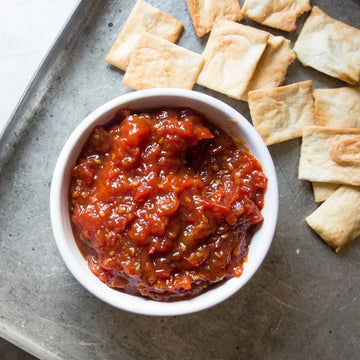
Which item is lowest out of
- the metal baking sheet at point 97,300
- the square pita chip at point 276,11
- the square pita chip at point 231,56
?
the metal baking sheet at point 97,300

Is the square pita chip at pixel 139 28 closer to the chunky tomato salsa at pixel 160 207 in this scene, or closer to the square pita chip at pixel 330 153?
the chunky tomato salsa at pixel 160 207

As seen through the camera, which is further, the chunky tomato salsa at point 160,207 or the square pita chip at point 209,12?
the square pita chip at point 209,12

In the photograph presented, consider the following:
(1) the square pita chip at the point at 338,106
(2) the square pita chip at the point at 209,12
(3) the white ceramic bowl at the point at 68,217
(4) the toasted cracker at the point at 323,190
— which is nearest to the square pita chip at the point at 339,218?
(4) the toasted cracker at the point at 323,190

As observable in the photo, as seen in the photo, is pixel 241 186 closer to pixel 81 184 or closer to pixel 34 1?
pixel 81 184

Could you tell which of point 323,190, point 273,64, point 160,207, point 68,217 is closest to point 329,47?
point 273,64

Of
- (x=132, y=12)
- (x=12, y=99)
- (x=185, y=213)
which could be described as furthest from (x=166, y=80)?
(x=12, y=99)

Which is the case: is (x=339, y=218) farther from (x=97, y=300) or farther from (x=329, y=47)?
(x=97, y=300)
